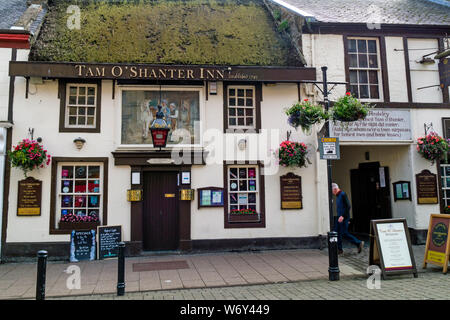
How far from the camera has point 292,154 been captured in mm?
10016

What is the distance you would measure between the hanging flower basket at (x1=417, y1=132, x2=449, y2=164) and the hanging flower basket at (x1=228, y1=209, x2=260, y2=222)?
210 inches

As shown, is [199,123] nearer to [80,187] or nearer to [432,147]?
[80,187]

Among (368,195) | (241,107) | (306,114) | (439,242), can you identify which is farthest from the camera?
(368,195)

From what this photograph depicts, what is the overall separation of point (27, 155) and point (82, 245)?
2728 millimetres

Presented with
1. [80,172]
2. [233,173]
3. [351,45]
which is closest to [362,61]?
[351,45]

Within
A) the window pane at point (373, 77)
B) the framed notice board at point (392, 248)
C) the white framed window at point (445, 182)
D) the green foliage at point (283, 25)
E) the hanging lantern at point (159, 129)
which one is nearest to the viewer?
the framed notice board at point (392, 248)

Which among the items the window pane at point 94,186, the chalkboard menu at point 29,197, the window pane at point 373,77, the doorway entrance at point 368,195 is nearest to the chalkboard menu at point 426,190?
the doorway entrance at point 368,195

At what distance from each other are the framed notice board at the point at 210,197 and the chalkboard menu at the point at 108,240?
237cm

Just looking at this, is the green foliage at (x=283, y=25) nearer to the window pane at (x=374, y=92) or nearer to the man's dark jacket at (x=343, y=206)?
the window pane at (x=374, y=92)

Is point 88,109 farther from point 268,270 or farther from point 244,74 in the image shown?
point 268,270

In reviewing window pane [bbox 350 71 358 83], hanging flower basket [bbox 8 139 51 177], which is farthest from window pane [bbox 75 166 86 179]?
window pane [bbox 350 71 358 83]

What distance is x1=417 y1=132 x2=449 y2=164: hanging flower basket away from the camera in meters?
10.5

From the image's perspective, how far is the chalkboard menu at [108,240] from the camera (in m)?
9.44

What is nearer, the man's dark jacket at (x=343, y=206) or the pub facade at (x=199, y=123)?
the man's dark jacket at (x=343, y=206)
